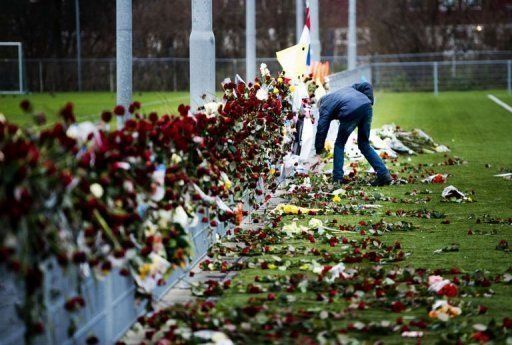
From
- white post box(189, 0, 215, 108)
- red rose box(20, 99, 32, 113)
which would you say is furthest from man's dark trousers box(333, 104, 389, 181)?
red rose box(20, 99, 32, 113)

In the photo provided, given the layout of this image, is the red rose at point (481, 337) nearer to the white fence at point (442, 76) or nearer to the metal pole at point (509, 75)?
the metal pole at point (509, 75)

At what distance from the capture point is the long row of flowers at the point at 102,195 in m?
6.03

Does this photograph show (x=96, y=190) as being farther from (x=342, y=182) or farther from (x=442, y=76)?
(x=442, y=76)

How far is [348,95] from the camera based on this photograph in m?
17.1

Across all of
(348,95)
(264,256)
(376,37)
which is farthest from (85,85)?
(264,256)

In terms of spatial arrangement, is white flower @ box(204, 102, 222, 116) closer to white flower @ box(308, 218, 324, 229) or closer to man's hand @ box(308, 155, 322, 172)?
white flower @ box(308, 218, 324, 229)

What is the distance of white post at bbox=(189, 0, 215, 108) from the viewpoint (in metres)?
13.1

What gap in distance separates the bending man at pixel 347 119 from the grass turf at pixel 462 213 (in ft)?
1.73

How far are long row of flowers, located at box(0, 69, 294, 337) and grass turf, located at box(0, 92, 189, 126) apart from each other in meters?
26.1

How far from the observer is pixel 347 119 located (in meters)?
17.1

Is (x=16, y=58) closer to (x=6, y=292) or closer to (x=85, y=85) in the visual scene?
(x=85, y=85)

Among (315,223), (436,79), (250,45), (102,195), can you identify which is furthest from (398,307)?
(436,79)

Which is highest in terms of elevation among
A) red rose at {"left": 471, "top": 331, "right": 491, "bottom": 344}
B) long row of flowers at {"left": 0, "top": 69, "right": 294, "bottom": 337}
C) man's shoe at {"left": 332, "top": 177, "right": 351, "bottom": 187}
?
long row of flowers at {"left": 0, "top": 69, "right": 294, "bottom": 337}

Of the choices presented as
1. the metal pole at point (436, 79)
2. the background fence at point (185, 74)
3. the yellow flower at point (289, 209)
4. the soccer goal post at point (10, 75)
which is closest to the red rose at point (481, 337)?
the yellow flower at point (289, 209)
